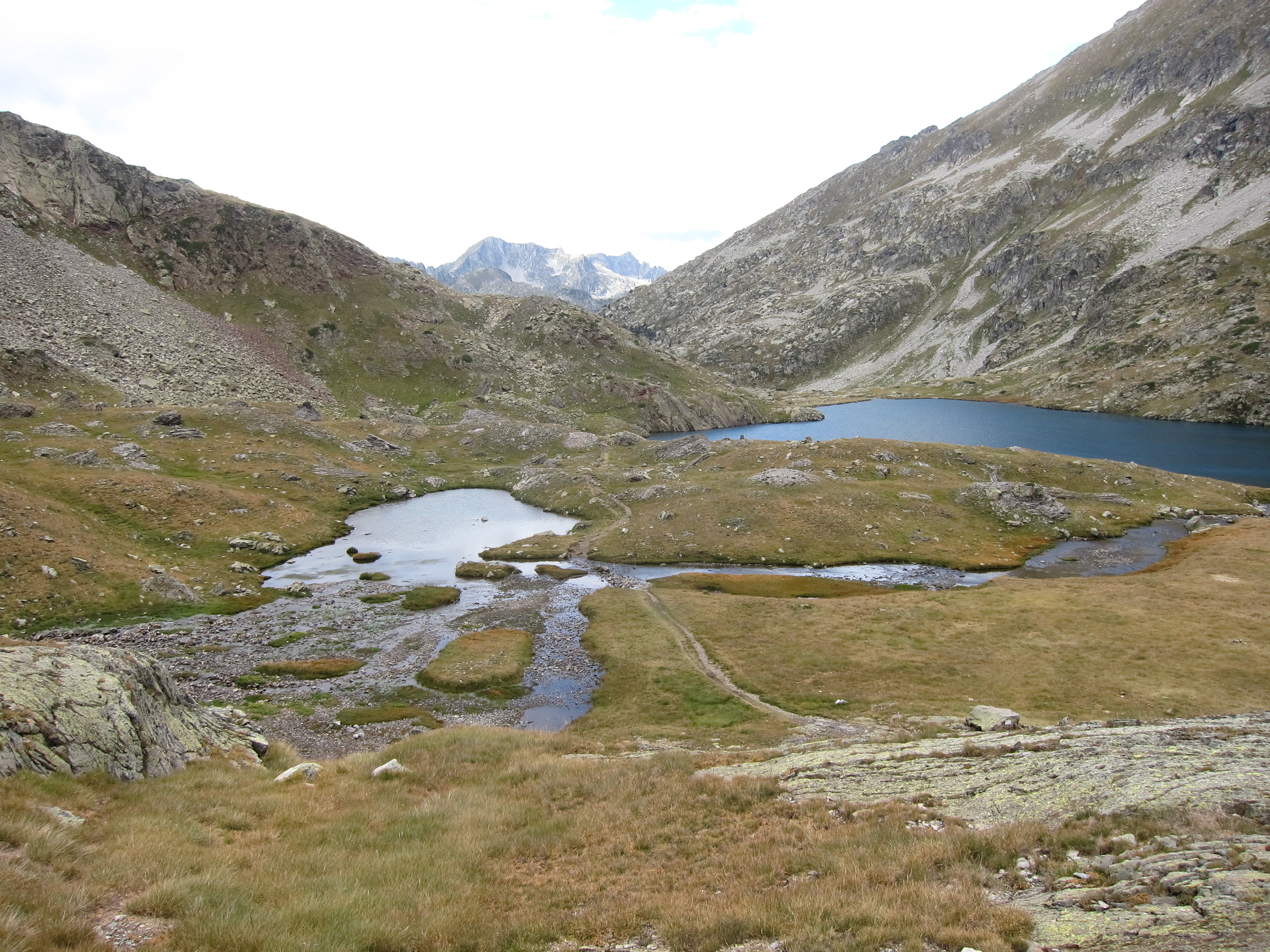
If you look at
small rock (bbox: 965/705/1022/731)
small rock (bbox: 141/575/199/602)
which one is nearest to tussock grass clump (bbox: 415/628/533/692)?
small rock (bbox: 141/575/199/602)

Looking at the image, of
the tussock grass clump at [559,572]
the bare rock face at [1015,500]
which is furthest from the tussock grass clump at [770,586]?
the bare rock face at [1015,500]

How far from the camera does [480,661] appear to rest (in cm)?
4891

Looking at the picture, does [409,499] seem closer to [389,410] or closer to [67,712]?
[389,410]

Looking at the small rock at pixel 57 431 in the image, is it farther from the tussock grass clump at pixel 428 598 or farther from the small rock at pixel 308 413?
the tussock grass clump at pixel 428 598

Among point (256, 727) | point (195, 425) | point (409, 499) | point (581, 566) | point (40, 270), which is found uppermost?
point (40, 270)

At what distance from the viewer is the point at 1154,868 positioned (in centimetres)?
1166

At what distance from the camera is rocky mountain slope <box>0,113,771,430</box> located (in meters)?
117

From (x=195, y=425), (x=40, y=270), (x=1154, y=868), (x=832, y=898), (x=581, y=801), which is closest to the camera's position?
(x=1154, y=868)

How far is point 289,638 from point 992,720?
51.5 meters

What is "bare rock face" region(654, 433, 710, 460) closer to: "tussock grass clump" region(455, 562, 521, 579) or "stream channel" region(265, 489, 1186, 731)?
"stream channel" region(265, 489, 1186, 731)

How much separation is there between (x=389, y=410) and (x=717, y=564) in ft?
348

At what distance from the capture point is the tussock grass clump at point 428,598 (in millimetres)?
60969

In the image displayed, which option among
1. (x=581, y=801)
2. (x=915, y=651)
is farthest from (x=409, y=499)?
(x=581, y=801)

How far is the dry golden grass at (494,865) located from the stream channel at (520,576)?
21.1 meters
